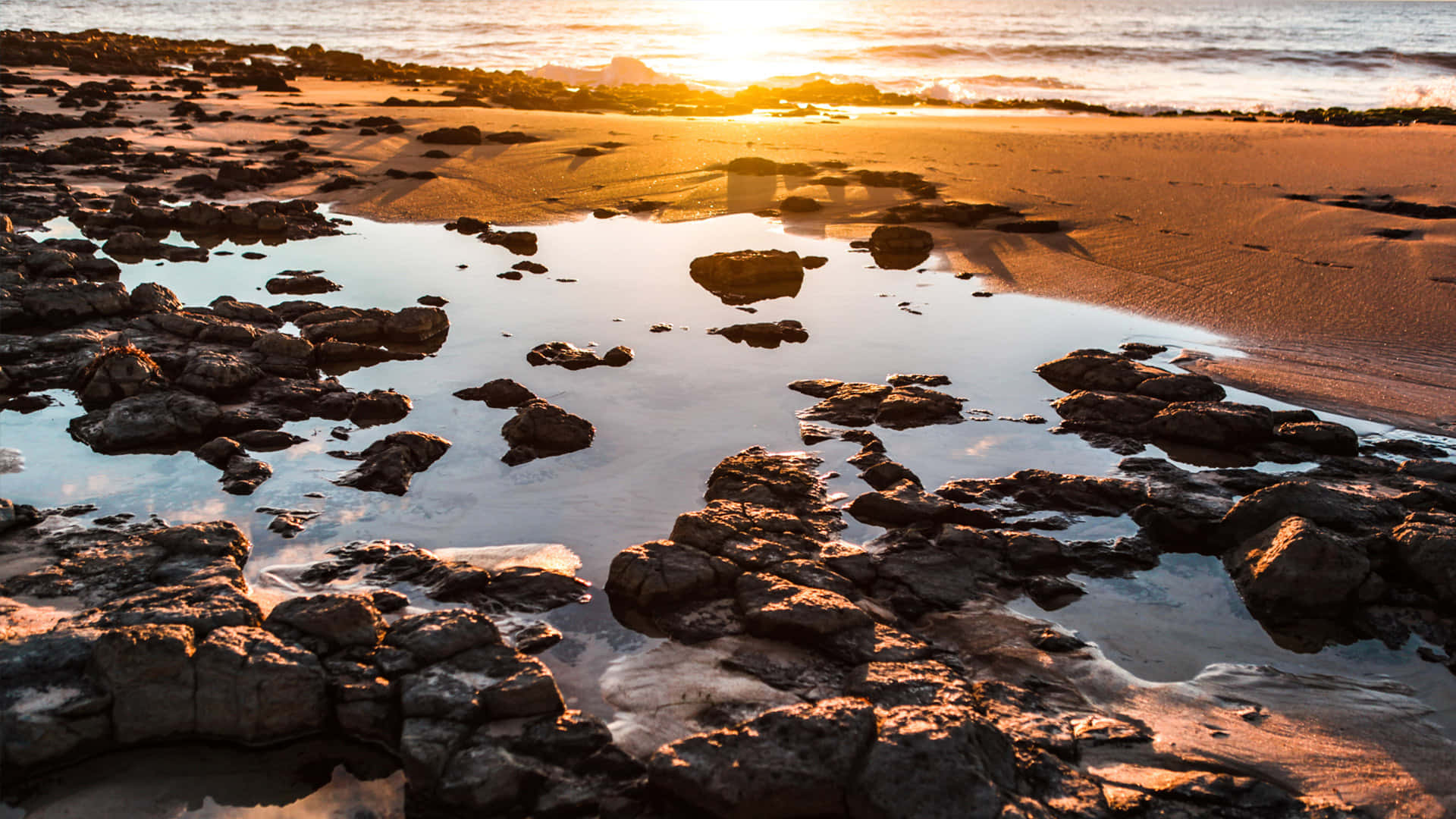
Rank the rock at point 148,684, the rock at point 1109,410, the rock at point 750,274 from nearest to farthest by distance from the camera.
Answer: the rock at point 148,684 → the rock at point 1109,410 → the rock at point 750,274

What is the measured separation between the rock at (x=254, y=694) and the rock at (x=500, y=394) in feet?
7.62

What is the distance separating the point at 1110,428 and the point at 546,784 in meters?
3.46

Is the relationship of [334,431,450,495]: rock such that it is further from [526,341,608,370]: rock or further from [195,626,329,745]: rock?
[195,626,329,745]: rock

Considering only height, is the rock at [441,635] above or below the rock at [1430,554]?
below

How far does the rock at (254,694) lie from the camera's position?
2.67 meters

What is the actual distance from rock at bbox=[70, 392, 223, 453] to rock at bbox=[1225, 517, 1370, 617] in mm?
4735

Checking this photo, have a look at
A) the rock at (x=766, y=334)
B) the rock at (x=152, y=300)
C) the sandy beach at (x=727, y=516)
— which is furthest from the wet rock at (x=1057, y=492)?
the rock at (x=152, y=300)

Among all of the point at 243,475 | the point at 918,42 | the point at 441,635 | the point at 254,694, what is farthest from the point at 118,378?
the point at 918,42

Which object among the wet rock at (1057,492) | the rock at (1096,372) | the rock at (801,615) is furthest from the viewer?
the rock at (1096,372)

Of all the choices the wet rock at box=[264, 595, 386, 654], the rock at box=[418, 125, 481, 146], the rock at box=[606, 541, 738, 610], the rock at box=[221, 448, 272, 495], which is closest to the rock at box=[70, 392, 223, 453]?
the rock at box=[221, 448, 272, 495]

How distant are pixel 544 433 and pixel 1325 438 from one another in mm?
3803

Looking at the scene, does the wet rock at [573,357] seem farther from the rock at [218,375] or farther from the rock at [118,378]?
the rock at [118,378]

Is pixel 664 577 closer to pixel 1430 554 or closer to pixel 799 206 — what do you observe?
pixel 1430 554

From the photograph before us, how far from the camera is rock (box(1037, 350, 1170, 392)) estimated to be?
5164 mm
